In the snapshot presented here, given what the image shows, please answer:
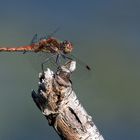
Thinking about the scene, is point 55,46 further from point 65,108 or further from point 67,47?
point 65,108

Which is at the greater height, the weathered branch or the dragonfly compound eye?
the dragonfly compound eye

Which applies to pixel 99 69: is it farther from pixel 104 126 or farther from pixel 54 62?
pixel 54 62

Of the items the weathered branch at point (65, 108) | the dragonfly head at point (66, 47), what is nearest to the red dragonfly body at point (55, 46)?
the dragonfly head at point (66, 47)

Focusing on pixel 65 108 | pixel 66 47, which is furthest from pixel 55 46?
pixel 65 108

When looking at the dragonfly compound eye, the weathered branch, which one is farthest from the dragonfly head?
the weathered branch

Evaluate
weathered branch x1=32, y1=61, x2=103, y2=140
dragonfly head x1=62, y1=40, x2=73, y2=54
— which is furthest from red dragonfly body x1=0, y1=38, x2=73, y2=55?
weathered branch x1=32, y1=61, x2=103, y2=140

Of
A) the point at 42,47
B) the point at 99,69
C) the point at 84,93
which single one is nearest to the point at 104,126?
the point at 84,93

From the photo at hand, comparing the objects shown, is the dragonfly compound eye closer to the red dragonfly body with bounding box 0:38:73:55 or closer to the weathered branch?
the red dragonfly body with bounding box 0:38:73:55

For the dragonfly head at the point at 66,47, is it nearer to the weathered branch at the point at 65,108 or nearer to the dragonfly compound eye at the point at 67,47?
the dragonfly compound eye at the point at 67,47

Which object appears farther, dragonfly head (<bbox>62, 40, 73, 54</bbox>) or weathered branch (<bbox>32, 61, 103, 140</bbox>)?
dragonfly head (<bbox>62, 40, 73, 54</bbox>)
